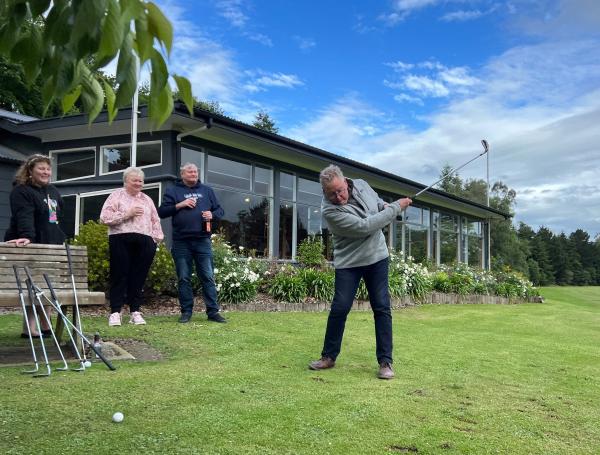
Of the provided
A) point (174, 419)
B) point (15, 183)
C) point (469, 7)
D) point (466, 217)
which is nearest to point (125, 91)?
point (174, 419)

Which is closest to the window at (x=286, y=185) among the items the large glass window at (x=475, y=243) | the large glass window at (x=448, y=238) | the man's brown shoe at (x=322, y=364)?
the man's brown shoe at (x=322, y=364)

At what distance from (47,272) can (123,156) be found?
25.7 feet

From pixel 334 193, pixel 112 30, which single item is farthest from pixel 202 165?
pixel 112 30

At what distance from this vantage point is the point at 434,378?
4.16 metres

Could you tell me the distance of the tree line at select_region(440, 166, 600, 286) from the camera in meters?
40.5

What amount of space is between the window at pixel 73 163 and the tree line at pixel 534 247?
2296cm

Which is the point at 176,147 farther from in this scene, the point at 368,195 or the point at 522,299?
the point at 522,299

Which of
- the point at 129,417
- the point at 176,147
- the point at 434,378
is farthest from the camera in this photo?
the point at 176,147

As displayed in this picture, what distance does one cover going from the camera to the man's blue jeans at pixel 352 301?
430 centimetres

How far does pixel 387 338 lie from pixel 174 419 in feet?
6.38

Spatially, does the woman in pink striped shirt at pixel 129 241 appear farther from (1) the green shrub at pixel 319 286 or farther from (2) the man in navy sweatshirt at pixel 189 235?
(1) the green shrub at pixel 319 286

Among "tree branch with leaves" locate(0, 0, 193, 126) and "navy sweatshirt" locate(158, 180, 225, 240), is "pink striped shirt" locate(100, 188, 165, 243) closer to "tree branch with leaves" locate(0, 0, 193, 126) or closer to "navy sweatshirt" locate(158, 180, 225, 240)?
"navy sweatshirt" locate(158, 180, 225, 240)

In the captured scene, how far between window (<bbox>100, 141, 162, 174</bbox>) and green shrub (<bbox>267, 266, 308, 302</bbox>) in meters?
3.93

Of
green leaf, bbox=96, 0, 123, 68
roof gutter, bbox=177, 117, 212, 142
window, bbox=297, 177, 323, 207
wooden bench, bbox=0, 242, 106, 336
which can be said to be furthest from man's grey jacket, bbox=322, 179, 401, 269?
window, bbox=297, 177, 323, 207
